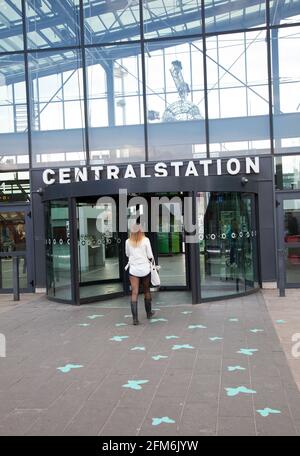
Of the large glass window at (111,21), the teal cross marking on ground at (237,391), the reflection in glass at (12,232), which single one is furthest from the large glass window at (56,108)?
the teal cross marking on ground at (237,391)

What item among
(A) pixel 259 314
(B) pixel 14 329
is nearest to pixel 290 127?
(A) pixel 259 314

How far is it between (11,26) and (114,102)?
3.14 m

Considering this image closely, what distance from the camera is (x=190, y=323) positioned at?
26.0ft

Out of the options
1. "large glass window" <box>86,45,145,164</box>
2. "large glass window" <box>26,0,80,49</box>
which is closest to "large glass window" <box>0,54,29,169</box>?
"large glass window" <box>26,0,80,49</box>

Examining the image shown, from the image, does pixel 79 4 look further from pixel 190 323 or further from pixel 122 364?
pixel 122 364

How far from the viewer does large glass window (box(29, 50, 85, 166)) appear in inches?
482

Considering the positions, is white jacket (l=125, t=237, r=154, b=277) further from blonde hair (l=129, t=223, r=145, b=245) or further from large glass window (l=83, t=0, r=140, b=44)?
large glass window (l=83, t=0, r=140, b=44)

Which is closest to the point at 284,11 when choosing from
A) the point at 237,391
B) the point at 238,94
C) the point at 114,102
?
the point at 238,94

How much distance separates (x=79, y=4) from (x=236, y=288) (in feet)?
24.9

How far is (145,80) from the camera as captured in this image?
12.0m

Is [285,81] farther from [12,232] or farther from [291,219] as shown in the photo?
[12,232]

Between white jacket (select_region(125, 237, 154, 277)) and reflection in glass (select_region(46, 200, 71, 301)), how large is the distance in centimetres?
246

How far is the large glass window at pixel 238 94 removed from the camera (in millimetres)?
11695

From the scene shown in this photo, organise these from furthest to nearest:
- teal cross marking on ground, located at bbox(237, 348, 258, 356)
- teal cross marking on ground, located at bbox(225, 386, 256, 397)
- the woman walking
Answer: the woman walking
teal cross marking on ground, located at bbox(237, 348, 258, 356)
teal cross marking on ground, located at bbox(225, 386, 256, 397)
